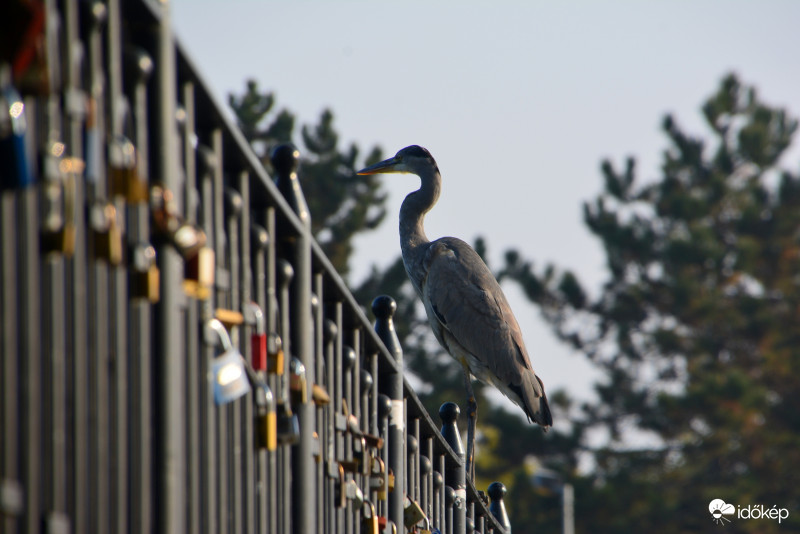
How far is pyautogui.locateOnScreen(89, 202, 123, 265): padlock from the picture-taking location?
1.43m

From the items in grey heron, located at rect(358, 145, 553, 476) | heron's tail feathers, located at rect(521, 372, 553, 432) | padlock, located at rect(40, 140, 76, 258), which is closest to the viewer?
padlock, located at rect(40, 140, 76, 258)

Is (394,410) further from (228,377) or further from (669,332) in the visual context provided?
(669,332)

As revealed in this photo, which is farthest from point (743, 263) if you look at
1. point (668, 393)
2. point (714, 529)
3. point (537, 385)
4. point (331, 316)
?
point (331, 316)

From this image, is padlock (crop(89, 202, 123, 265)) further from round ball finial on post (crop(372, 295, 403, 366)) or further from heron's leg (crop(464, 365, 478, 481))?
heron's leg (crop(464, 365, 478, 481))

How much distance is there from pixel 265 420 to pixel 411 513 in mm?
1380

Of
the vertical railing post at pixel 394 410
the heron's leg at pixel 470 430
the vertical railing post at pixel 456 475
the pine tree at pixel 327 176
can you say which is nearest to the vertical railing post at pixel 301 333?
the vertical railing post at pixel 394 410

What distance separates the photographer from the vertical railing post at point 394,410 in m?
3.20

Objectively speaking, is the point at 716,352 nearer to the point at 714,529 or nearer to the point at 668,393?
the point at 668,393

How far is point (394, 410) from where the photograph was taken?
3.24 metres

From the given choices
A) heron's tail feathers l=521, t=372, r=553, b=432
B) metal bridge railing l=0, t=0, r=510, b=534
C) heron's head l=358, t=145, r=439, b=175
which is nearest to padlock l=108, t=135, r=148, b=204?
metal bridge railing l=0, t=0, r=510, b=534

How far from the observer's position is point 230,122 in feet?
6.42

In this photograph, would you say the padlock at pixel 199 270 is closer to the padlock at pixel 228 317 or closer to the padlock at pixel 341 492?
the padlock at pixel 228 317

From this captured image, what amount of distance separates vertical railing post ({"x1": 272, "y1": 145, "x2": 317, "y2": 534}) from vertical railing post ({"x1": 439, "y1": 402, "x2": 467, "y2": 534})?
69.8 inches

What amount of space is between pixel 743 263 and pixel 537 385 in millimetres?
20213
